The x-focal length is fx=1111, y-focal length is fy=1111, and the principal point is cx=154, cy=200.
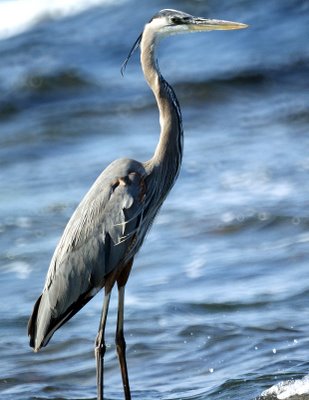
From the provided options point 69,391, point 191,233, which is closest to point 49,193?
point 191,233

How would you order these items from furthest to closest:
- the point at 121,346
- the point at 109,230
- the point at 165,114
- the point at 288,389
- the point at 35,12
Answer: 1. the point at 35,12
2. the point at 121,346
3. the point at 165,114
4. the point at 109,230
5. the point at 288,389

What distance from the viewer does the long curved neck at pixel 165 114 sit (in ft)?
18.8

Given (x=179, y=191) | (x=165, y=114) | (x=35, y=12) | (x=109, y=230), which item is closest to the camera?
(x=109, y=230)

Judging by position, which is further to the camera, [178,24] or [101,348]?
[101,348]

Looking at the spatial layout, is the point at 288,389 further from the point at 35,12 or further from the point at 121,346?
the point at 35,12

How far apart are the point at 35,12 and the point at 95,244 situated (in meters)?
12.2

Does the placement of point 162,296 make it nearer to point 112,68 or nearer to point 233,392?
point 233,392

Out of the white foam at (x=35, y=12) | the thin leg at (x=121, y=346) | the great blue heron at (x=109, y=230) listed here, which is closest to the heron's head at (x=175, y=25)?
the great blue heron at (x=109, y=230)

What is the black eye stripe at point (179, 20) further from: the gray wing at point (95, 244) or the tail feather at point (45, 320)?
the tail feather at point (45, 320)

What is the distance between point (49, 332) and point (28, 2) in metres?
13.3

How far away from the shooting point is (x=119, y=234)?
5.65 metres

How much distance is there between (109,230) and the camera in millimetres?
5668

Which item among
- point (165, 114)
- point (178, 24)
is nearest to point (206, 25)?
point (178, 24)

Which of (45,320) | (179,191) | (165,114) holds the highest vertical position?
(165,114)
